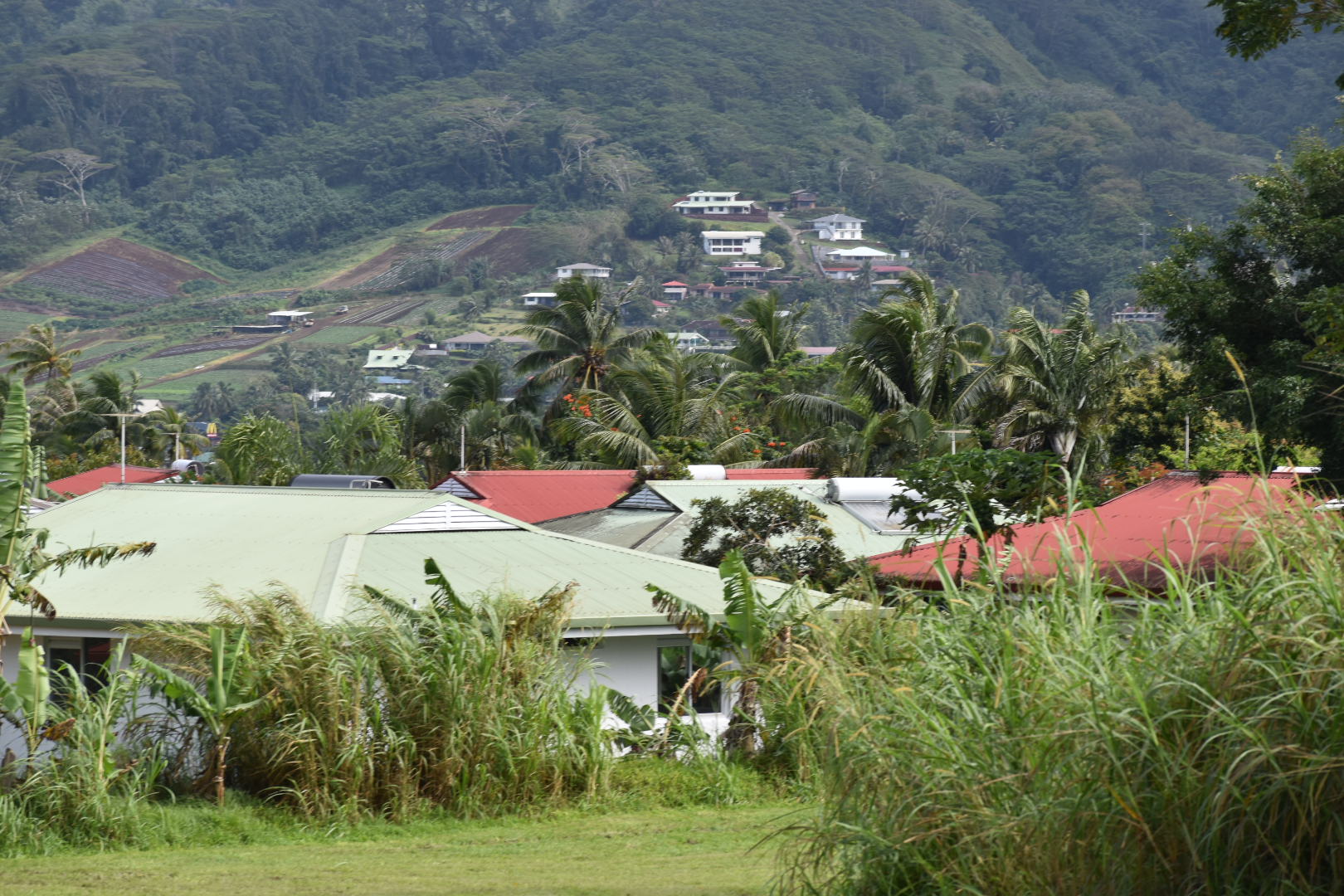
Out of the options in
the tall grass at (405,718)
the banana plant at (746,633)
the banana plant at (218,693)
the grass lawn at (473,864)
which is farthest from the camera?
the banana plant at (746,633)

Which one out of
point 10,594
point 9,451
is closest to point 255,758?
point 10,594

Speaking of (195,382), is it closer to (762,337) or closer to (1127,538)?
(762,337)

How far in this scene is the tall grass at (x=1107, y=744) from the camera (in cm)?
675

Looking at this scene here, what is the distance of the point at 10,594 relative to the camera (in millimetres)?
15148

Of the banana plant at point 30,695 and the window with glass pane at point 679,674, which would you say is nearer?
the banana plant at point 30,695

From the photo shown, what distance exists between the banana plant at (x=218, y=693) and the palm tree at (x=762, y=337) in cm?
4537

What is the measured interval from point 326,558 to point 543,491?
17.3m

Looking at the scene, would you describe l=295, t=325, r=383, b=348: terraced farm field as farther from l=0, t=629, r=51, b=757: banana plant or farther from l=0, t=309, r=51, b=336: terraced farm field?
l=0, t=629, r=51, b=757: banana plant

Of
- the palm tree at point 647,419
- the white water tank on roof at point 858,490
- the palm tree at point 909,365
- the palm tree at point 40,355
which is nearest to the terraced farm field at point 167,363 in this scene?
the palm tree at point 40,355

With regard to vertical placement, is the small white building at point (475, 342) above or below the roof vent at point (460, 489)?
above

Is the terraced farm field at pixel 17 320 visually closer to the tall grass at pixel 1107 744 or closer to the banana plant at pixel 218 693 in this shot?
the banana plant at pixel 218 693

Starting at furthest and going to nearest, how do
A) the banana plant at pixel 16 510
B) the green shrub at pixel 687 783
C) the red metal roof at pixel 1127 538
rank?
the red metal roof at pixel 1127 538, the green shrub at pixel 687 783, the banana plant at pixel 16 510

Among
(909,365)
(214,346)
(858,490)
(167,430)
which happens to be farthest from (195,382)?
(858,490)

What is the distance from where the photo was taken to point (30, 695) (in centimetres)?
1512
